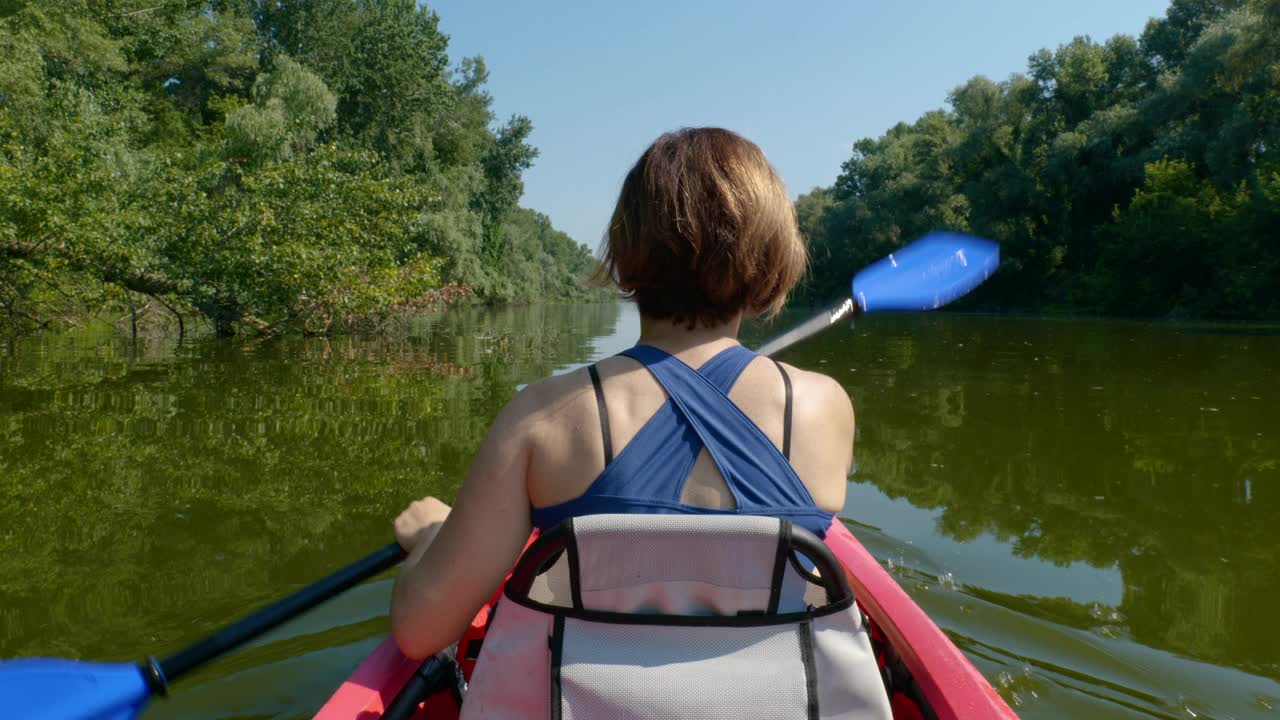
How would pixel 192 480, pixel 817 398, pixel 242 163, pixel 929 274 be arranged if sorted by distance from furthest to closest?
1. pixel 242 163
2. pixel 192 480
3. pixel 929 274
4. pixel 817 398

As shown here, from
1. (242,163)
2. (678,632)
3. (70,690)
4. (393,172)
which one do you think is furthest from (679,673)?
(393,172)

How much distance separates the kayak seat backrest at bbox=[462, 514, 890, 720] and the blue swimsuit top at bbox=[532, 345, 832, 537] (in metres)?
0.06

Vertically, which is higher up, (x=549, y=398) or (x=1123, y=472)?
(x=549, y=398)

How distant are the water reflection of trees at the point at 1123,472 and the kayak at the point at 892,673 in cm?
142

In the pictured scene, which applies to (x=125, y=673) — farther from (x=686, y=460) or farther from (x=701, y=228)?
(x=701, y=228)

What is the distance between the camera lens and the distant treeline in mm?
22109

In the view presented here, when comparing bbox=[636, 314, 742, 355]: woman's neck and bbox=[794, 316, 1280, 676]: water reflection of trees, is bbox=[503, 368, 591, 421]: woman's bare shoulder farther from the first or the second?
bbox=[794, 316, 1280, 676]: water reflection of trees

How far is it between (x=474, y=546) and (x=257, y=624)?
38.7 inches

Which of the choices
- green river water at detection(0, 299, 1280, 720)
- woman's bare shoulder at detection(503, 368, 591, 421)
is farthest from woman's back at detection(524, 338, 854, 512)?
green river water at detection(0, 299, 1280, 720)

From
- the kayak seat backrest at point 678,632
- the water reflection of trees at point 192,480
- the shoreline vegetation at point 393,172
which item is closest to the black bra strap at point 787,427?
the kayak seat backrest at point 678,632

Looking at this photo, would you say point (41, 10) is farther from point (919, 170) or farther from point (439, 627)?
point (919, 170)

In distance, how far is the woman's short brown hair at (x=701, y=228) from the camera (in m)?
1.36

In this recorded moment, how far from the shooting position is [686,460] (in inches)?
48.3

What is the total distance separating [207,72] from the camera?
27.8 metres
